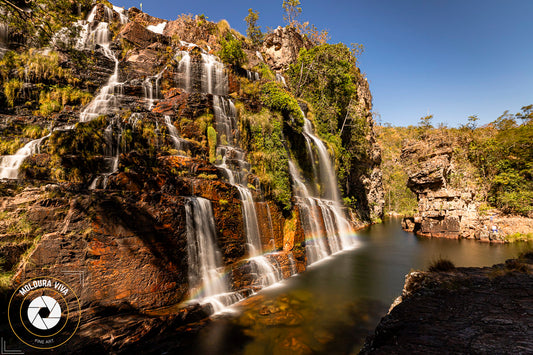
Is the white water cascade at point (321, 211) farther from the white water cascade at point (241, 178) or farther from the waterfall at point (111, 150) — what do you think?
the waterfall at point (111, 150)

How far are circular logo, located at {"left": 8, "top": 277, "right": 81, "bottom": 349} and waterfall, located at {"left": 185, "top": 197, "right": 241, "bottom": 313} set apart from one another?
9.54ft

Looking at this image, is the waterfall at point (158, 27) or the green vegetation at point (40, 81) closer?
the green vegetation at point (40, 81)

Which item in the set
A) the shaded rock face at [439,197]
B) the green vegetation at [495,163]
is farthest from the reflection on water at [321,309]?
Answer: the green vegetation at [495,163]

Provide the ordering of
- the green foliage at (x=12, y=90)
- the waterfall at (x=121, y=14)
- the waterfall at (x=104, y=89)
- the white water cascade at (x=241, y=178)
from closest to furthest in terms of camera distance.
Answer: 1. the white water cascade at (x=241, y=178)
2. the green foliage at (x=12, y=90)
3. the waterfall at (x=104, y=89)
4. the waterfall at (x=121, y=14)

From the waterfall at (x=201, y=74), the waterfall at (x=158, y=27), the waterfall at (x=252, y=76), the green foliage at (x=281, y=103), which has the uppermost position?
the waterfall at (x=158, y=27)

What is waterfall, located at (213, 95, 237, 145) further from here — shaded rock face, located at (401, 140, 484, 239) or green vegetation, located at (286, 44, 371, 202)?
shaded rock face, located at (401, 140, 484, 239)

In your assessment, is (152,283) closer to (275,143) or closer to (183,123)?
(183,123)

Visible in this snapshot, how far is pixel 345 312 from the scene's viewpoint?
7051 mm

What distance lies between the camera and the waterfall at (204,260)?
23.4ft

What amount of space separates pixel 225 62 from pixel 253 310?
21.5 m

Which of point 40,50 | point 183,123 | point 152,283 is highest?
point 40,50

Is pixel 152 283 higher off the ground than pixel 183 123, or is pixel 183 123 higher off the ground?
pixel 183 123

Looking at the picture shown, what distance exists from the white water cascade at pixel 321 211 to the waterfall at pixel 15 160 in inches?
491

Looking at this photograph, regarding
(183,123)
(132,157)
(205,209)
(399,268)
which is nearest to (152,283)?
(205,209)
